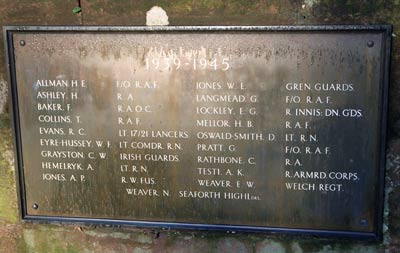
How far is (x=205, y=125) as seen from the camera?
8.52 ft

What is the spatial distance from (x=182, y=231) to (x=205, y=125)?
2.42 ft

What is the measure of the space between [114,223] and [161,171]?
49cm

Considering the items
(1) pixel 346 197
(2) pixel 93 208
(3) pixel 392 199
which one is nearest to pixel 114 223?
(2) pixel 93 208

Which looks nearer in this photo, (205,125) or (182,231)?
(205,125)

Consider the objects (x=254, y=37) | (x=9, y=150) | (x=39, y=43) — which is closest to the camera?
(x=254, y=37)

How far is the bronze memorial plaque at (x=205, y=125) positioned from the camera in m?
2.46

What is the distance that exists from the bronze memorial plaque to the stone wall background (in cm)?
10

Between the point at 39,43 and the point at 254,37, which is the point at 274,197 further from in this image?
the point at 39,43

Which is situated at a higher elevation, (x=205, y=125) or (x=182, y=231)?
(x=205, y=125)

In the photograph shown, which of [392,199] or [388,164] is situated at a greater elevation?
[388,164]

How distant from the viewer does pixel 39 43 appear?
2.70 m

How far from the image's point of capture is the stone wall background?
2469mm

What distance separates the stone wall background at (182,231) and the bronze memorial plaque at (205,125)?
102mm

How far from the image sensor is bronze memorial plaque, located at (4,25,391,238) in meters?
2.46
